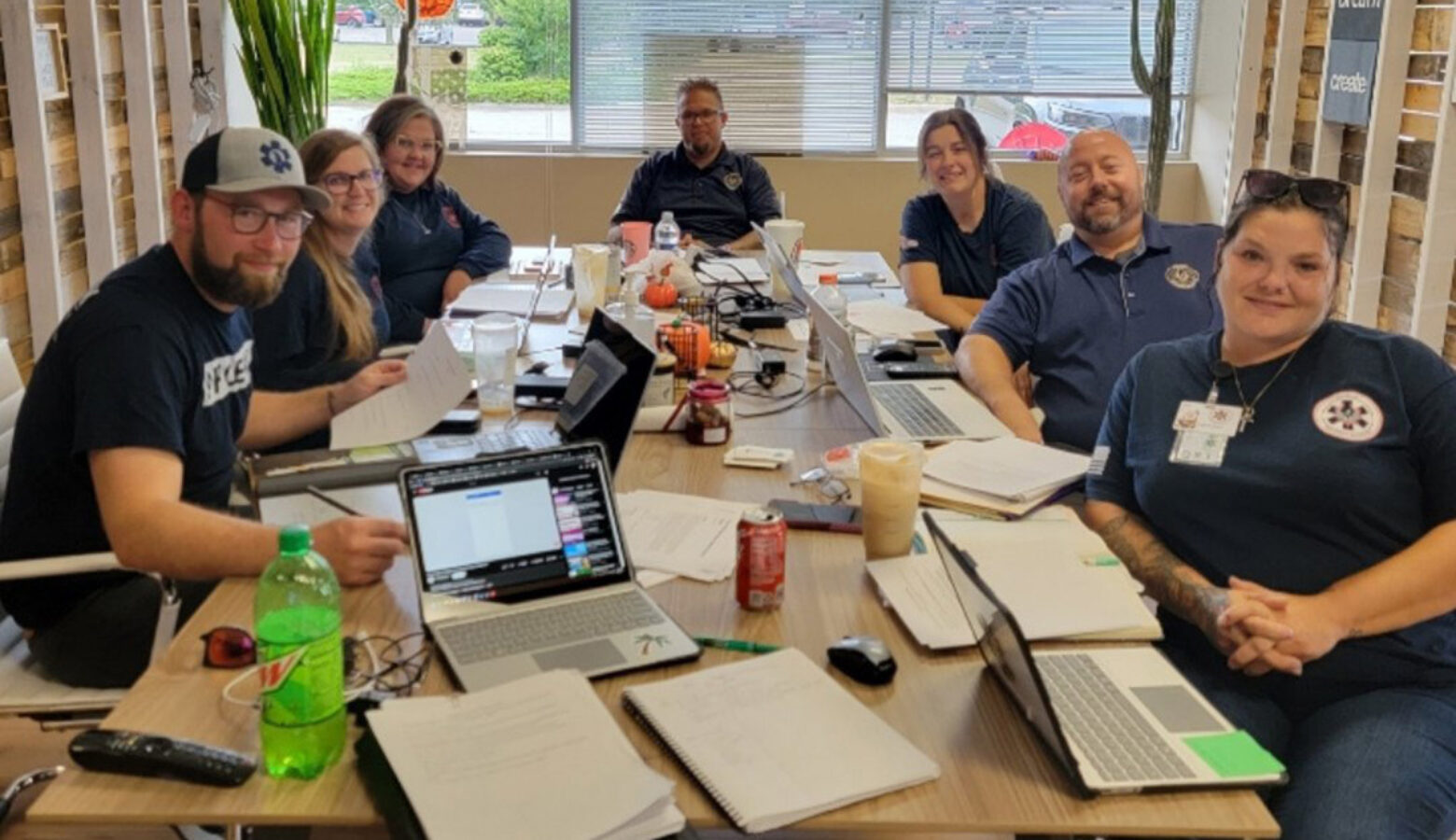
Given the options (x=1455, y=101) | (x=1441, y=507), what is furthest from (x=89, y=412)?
(x=1455, y=101)

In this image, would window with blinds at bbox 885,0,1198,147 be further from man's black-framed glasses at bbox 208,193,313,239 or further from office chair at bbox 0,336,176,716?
office chair at bbox 0,336,176,716

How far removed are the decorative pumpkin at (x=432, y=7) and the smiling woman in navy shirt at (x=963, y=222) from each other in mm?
2742

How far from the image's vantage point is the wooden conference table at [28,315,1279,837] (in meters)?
1.35

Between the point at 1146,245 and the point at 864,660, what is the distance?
1824 mm

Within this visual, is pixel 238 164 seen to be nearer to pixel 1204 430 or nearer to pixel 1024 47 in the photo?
pixel 1204 430

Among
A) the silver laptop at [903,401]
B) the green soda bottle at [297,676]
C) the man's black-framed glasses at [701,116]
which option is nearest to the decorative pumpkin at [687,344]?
the silver laptop at [903,401]

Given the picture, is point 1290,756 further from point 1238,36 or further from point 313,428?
point 1238,36

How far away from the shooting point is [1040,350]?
123 inches

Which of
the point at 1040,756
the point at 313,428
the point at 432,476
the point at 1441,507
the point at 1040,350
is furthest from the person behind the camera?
the point at 1040,350

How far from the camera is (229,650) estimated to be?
5.31 ft

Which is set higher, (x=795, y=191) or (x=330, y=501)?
(x=795, y=191)

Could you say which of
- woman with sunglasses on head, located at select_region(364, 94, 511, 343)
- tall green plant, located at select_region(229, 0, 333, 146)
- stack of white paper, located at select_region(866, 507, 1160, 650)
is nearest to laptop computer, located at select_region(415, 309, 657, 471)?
stack of white paper, located at select_region(866, 507, 1160, 650)

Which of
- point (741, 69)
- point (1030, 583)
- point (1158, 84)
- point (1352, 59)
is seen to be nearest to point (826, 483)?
point (1030, 583)

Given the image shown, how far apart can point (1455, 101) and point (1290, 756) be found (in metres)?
2.53
